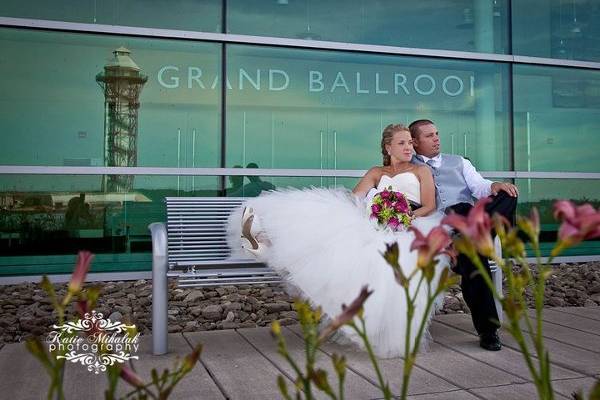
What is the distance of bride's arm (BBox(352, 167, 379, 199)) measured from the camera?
392cm

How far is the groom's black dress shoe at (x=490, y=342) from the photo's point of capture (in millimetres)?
3117

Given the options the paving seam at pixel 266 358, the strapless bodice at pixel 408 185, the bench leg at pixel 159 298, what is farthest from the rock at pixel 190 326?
the strapless bodice at pixel 408 185

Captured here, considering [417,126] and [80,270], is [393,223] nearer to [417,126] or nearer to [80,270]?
[417,126]

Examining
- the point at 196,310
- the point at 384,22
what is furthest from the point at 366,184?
the point at 384,22

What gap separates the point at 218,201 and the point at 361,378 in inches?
71.0

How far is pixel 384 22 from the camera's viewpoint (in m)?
6.77

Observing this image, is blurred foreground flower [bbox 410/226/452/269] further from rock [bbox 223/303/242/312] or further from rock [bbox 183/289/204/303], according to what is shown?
rock [bbox 183/289/204/303]

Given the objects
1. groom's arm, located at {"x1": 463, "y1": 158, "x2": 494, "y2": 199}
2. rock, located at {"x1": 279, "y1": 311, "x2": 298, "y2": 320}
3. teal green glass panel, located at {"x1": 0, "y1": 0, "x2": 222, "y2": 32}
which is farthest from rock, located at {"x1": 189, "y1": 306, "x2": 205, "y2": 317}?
teal green glass panel, located at {"x1": 0, "y1": 0, "x2": 222, "y2": 32}

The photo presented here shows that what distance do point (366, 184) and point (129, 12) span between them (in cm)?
331

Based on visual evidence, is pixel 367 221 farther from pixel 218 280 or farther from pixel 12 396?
pixel 12 396

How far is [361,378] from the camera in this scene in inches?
105

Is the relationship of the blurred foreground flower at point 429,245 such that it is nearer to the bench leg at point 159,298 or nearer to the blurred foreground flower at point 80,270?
the blurred foreground flower at point 80,270

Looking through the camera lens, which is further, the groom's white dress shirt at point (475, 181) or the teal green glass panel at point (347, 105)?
the teal green glass panel at point (347, 105)

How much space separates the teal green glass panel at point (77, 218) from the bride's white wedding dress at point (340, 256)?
2465mm
